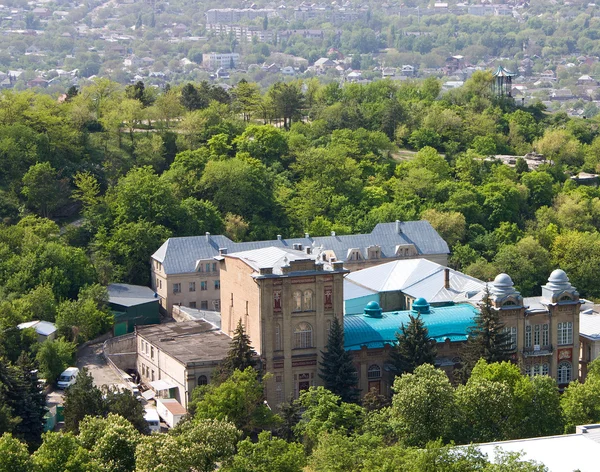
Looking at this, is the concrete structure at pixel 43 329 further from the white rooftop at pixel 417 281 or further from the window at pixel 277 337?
the white rooftop at pixel 417 281

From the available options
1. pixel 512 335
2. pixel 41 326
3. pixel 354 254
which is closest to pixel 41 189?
pixel 41 326

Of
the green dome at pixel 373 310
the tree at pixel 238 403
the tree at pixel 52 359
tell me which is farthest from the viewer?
the green dome at pixel 373 310

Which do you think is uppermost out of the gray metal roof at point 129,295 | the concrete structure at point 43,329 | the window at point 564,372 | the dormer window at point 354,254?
the dormer window at point 354,254

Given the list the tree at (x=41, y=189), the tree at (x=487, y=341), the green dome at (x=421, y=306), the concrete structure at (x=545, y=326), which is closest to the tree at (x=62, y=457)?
the tree at (x=487, y=341)

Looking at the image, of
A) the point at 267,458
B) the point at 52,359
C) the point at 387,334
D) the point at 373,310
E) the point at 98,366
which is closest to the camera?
the point at 267,458

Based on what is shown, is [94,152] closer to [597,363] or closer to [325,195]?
[325,195]

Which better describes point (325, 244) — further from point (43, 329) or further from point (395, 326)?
point (43, 329)

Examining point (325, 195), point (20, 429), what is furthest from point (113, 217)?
point (20, 429)
